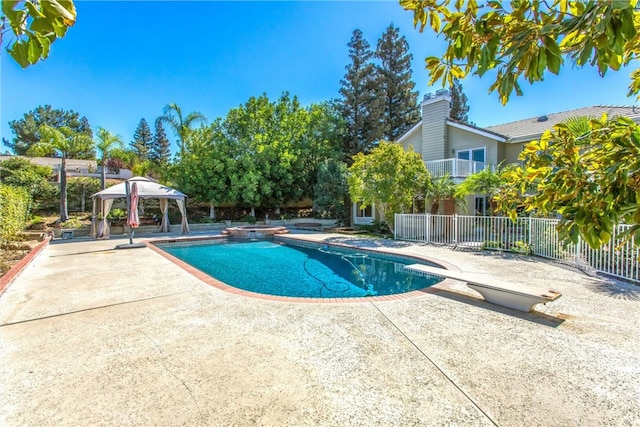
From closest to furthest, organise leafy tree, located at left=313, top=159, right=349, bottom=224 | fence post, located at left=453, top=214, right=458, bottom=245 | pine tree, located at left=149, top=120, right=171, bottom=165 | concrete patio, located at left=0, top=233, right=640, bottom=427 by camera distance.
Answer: concrete patio, located at left=0, top=233, right=640, bottom=427
fence post, located at left=453, top=214, right=458, bottom=245
leafy tree, located at left=313, top=159, right=349, bottom=224
pine tree, located at left=149, top=120, right=171, bottom=165

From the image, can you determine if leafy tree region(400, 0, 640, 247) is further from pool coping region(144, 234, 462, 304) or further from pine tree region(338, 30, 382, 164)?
pine tree region(338, 30, 382, 164)

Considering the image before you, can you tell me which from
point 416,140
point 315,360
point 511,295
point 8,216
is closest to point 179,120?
point 8,216

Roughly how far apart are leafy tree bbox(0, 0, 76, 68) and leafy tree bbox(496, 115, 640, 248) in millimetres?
2233

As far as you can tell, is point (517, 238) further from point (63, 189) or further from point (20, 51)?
point (63, 189)

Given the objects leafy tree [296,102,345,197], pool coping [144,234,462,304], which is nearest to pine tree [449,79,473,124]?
leafy tree [296,102,345,197]

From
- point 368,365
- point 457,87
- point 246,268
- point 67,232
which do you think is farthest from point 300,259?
point 457,87

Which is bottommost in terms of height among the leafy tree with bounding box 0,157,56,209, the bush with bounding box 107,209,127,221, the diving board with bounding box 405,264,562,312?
the diving board with bounding box 405,264,562,312

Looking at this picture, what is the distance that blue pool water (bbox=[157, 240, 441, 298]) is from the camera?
828 centimetres

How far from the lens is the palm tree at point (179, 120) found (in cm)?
2462

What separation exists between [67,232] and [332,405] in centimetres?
2017

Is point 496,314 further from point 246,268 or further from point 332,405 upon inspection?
point 246,268

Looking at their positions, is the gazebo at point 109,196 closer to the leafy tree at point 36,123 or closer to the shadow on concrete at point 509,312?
the shadow on concrete at point 509,312

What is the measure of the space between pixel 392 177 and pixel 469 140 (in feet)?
24.2

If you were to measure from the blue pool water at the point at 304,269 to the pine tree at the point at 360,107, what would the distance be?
17990 mm
